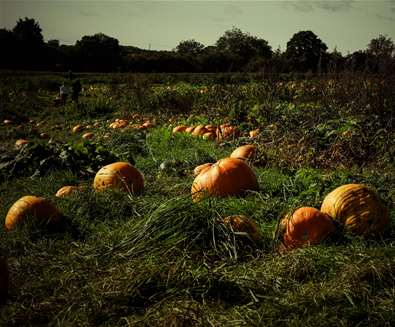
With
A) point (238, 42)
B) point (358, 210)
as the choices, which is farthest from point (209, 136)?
point (238, 42)

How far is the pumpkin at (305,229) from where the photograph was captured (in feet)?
10.1

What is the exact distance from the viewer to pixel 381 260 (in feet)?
8.43

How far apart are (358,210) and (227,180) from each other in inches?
53.3

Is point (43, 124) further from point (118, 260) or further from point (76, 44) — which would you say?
point (76, 44)

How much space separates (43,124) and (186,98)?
512 centimetres

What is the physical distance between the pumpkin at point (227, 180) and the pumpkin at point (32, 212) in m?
1.34

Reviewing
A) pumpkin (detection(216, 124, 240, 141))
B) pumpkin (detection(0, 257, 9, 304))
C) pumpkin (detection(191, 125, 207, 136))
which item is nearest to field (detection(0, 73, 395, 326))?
pumpkin (detection(0, 257, 9, 304))

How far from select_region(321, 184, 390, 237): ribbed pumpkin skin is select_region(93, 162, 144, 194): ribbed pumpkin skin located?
83.0 inches

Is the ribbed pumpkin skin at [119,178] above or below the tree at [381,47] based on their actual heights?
below

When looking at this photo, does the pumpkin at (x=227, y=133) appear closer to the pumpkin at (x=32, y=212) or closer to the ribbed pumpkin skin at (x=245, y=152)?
the ribbed pumpkin skin at (x=245, y=152)

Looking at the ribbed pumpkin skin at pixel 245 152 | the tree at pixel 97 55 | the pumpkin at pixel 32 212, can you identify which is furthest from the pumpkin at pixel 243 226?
the tree at pixel 97 55

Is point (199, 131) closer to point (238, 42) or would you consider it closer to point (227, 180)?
point (227, 180)

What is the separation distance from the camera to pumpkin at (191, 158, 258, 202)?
4.22m

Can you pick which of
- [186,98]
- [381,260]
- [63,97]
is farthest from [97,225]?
[63,97]
